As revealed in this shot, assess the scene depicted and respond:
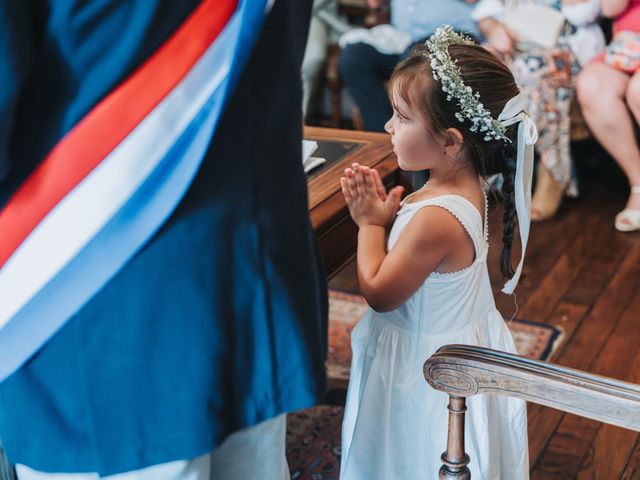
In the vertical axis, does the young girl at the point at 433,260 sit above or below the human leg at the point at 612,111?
above

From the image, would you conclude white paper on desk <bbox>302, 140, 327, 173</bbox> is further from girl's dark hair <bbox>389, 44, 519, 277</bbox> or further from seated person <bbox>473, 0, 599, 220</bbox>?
seated person <bbox>473, 0, 599, 220</bbox>

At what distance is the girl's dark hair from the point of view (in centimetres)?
152

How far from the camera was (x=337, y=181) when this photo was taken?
1.88 metres

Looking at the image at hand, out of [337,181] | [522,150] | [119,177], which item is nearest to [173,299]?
[119,177]

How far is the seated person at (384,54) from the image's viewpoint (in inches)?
151

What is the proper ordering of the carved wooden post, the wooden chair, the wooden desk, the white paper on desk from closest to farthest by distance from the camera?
the wooden chair < the carved wooden post < the wooden desk < the white paper on desk

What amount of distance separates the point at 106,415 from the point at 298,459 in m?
1.26

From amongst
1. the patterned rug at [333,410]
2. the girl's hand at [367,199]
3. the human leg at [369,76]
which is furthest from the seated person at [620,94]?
the girl's hand at [367,199]

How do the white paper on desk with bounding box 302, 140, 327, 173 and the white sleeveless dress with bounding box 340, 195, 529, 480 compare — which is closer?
the white sleeveless dress with bounding box 340, 195, 529, 480

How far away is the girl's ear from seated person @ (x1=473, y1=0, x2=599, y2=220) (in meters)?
2.10

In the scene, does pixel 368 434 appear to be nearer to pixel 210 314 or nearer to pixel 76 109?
pixel 210 314

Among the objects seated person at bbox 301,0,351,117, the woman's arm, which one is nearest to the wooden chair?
the woman's arm

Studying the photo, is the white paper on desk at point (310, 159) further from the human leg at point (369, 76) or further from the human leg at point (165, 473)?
the human leg at point (369, 76)

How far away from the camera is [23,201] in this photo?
89cm
